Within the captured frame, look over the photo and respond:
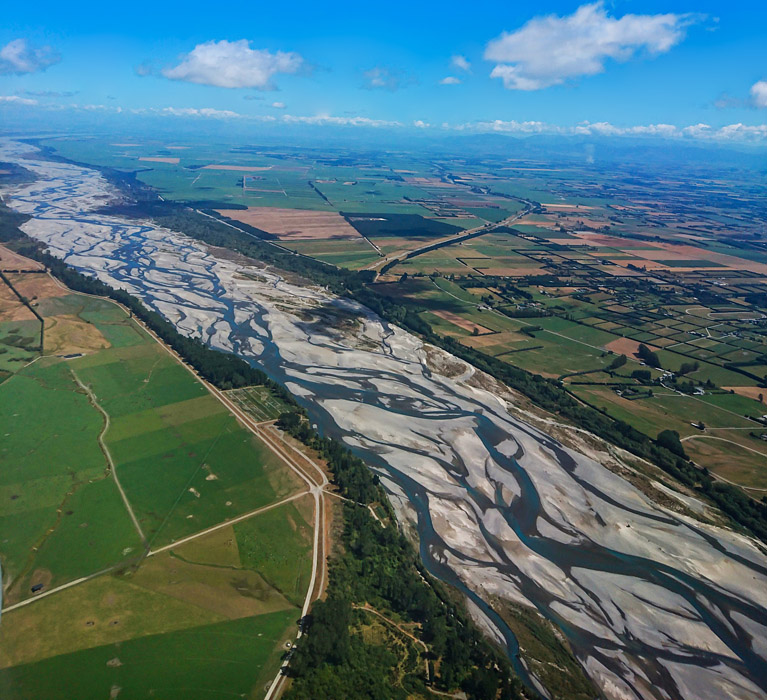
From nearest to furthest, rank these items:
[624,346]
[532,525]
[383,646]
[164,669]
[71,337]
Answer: [164,669] < [383,646] < [532,525] < [71,337] < [624,346]

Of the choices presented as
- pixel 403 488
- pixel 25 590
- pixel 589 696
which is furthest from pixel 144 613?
pixel 589 696

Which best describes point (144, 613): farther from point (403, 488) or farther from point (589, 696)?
point (589, 696)

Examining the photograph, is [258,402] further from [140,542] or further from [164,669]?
[164,669]

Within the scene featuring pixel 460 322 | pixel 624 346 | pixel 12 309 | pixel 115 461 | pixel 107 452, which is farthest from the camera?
pixel 460 322

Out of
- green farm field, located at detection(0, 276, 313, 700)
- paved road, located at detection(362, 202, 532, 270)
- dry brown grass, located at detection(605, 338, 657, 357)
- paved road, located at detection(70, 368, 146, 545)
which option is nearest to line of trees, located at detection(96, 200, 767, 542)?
dry brown grass, located at detection(605, 338, 657, 357)

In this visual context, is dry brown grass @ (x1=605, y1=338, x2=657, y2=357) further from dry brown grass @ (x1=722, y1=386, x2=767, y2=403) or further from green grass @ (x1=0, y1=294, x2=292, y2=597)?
green grass @ (x1=0, y1=294, x2=292, y2=597)

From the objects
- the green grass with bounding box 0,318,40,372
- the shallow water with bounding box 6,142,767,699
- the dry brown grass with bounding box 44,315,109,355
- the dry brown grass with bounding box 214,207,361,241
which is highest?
the green grass with bounding box 0,318,40,372

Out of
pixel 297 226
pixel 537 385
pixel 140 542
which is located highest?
pixel 140 542

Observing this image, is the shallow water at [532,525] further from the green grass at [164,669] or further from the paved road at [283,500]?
the green grass at [164,669]

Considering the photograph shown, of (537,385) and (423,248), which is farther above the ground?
(537,385)

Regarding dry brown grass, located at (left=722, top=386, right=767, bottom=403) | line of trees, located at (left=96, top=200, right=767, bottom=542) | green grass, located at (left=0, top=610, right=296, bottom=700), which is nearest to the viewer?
green grass, located at (left=0, top=610, right=296, bottom=700)

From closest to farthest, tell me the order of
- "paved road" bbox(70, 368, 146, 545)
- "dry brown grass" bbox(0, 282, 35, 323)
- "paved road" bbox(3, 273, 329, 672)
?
"paved road" bbox(3, 273, 329, 672)
"paved road" bbox(70, 368, 146, 545)
"dry brown grass" bbox(0, 282, 35, 323)

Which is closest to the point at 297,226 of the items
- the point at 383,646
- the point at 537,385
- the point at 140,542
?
the point at 537,385
